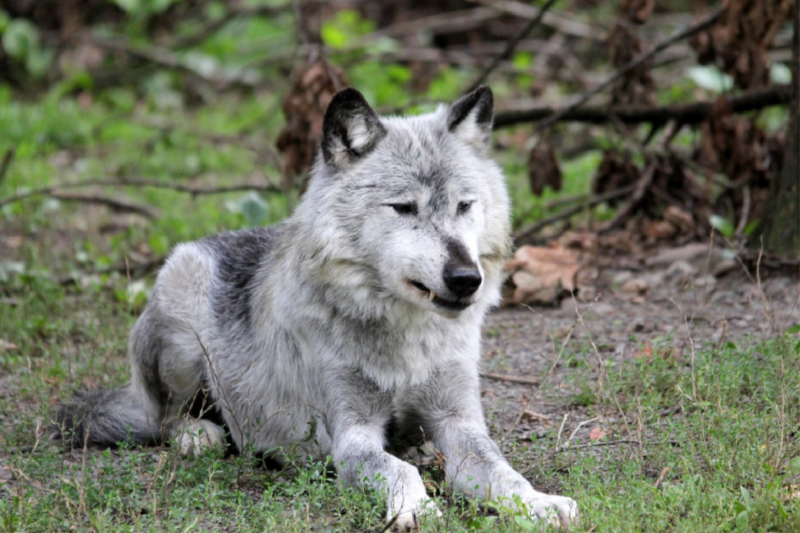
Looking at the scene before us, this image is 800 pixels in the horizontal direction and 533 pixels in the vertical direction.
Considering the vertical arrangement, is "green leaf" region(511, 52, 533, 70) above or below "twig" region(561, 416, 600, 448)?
above

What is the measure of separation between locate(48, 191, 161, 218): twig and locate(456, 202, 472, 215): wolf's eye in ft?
16.4

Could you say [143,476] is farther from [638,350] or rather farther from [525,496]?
[638,350]

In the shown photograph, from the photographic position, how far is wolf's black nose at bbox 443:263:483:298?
3678 mm

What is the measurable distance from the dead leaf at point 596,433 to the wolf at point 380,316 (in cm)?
65

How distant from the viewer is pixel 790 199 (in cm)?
605

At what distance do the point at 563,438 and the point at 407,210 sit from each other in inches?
55.7

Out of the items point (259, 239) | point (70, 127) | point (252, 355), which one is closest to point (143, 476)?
point (252, 355)

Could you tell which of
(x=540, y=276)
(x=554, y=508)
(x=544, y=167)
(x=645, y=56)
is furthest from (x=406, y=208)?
(x=645, y=56)

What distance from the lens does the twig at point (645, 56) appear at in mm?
6973

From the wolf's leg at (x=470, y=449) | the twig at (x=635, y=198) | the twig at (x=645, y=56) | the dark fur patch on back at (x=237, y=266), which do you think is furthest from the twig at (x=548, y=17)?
the wolf's leg at (x=470, y=449)

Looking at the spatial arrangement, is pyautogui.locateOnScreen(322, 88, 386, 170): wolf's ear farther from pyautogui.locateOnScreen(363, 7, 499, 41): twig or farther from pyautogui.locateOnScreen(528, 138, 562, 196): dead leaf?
pyautogui.locateOnScreen(363, 7, 499, 41): twig

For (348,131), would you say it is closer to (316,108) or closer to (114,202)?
(316,108)

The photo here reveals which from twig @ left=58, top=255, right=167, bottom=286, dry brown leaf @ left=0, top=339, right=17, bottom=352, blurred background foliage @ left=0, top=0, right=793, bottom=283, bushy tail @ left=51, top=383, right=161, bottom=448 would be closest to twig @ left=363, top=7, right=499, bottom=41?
blurred background foliage @ left=0, top=0, right=793, bottom=283

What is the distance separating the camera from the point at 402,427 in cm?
429
